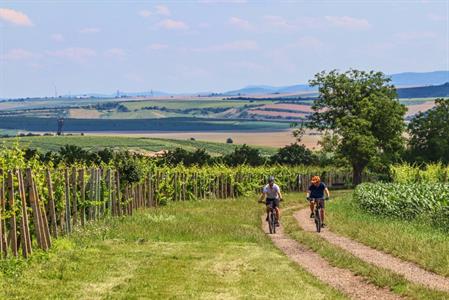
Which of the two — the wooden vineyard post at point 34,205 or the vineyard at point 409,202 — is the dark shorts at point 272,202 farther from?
the wooden vineyard post at point 34,205

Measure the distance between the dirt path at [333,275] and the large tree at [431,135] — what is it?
6788 cm

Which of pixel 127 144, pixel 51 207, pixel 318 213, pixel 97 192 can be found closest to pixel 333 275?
pixel 51 207

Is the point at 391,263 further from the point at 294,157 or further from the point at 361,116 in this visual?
the point at 294,157

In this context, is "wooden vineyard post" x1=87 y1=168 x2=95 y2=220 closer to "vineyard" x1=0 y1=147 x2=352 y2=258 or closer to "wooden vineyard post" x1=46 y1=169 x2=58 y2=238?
"vineyard" x1=0 y1=147 x2=352 y2=258

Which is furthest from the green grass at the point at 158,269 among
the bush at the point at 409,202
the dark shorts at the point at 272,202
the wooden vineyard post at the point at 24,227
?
the bush at the point at 409,202

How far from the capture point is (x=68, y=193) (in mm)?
22297

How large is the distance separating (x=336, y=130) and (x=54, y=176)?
211ft

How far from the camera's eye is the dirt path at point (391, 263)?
51.4ft

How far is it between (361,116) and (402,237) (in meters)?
59.7

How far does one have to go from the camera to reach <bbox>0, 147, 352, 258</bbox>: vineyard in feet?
54.2

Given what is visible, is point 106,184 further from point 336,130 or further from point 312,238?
point 336,130

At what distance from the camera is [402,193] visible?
3484 centimetres

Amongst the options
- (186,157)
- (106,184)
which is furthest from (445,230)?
(186,157)

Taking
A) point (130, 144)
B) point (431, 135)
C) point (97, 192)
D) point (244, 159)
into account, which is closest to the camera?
point (97, 192)
